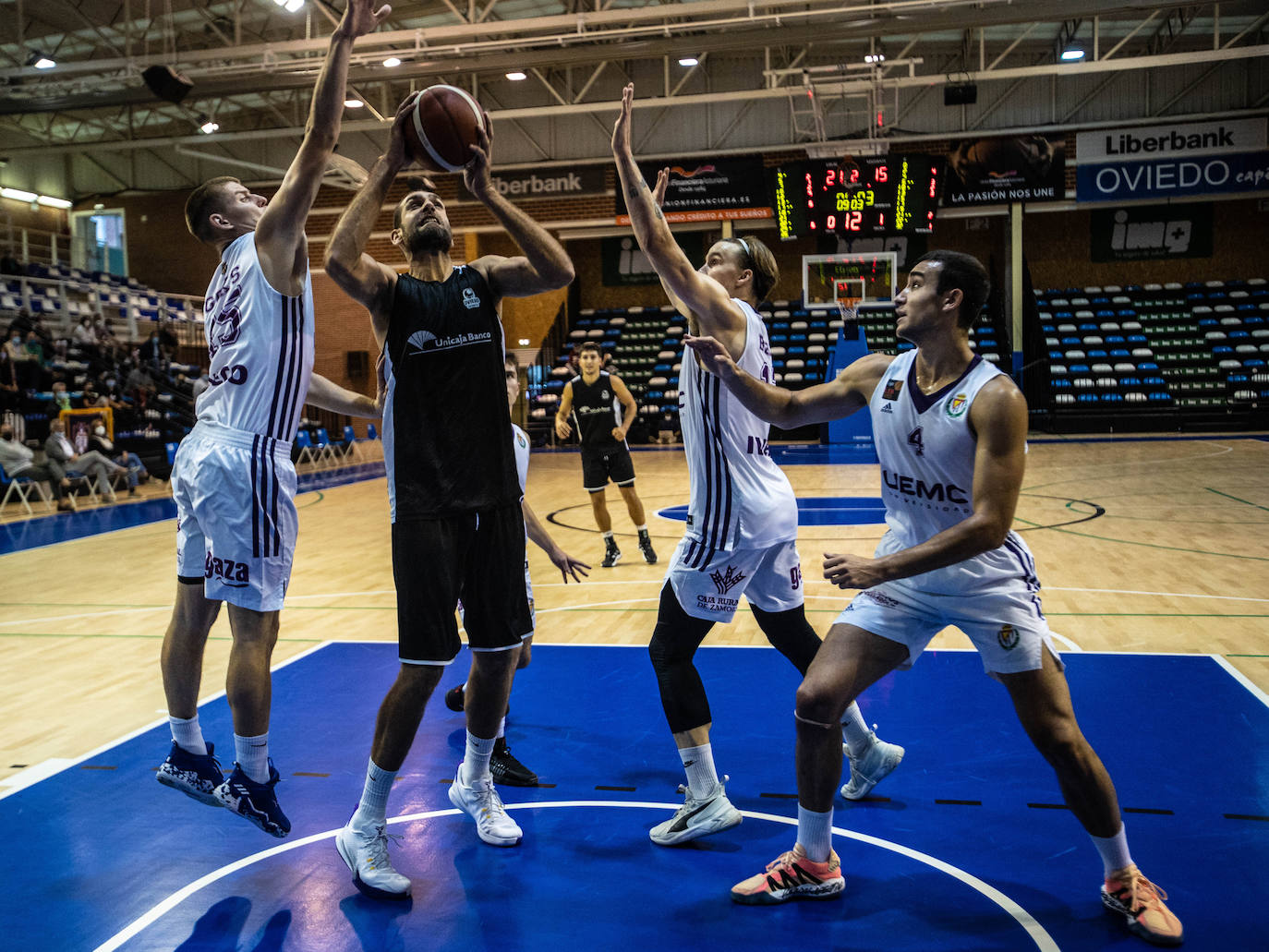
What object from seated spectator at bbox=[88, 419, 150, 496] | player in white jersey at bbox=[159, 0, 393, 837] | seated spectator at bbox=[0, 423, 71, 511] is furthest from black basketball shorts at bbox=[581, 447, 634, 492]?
seated spectator at bbox=[88, 419, 150, 496]

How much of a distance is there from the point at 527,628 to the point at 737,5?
44.2 ft

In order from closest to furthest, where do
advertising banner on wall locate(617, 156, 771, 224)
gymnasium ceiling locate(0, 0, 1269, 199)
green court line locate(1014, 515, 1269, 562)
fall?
green court line locate(1014, 515, 1269, 562) → gymnasium ceiling locate(0, 0, 1269, 199) → advertising banner on wall locate(617, 156, 771, 224)

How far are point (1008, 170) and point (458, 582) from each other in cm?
2150

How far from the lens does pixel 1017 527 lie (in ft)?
29.9

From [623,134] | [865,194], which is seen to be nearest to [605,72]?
[865,194]

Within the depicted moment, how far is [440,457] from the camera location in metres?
2.97

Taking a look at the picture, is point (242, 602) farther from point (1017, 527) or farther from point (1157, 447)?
point (1157, 447)

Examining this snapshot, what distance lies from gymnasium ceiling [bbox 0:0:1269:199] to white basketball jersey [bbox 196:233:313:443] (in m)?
12.5

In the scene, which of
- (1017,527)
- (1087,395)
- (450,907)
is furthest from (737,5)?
(450,907)

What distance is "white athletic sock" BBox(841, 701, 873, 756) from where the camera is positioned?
3.43 meters

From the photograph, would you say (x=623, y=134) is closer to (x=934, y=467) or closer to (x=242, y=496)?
(x=934, y=467)

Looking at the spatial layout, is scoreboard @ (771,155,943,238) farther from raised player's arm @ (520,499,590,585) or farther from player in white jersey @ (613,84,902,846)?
player in white jersey @ (613,84,902,846)

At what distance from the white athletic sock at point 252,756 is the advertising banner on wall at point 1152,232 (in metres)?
25.6

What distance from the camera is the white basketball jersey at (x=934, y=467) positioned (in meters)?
2.75
